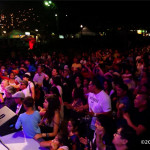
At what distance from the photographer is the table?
286 centimetres

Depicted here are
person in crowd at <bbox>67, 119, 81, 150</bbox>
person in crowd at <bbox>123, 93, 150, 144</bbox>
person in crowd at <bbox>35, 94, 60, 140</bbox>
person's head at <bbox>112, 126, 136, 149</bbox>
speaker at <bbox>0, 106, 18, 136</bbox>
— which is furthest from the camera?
person in crowd at <bbox>35, 94, 60, 140</bbox>

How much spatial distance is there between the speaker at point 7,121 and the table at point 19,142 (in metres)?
0.07

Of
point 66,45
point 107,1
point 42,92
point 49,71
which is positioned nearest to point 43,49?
point 66,45

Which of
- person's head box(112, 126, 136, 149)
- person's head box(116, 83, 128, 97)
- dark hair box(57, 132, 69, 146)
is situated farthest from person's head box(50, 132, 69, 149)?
person's head box(116, 83, 128, 97)

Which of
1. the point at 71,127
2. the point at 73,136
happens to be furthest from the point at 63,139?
the point at 71,127

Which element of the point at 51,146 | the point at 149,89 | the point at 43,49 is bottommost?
the point at 51,146

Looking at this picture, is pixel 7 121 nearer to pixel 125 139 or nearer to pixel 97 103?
pixel 97 103

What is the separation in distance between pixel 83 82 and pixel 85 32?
2865 cm

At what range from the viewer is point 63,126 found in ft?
10.4

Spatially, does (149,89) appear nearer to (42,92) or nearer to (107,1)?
(42,92)

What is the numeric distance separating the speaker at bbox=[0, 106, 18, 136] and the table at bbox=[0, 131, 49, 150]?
74 millimetres

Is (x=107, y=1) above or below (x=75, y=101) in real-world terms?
above

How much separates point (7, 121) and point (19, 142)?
1.20 feet

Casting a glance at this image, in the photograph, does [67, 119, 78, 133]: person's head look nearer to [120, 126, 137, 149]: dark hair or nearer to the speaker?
the speaker
